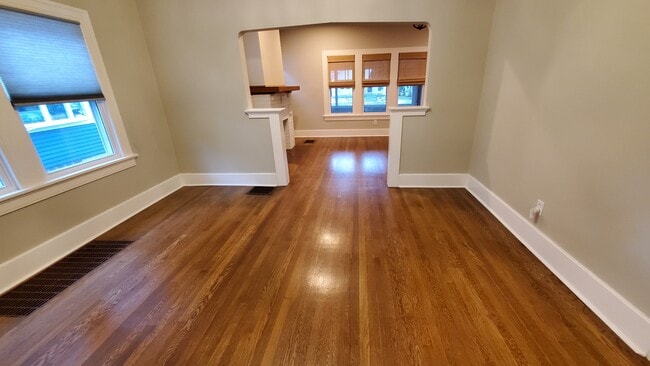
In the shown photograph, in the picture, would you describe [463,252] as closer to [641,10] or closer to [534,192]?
[534,192]

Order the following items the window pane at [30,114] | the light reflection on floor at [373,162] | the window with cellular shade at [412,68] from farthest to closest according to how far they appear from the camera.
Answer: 1. the window with cellular shade at [412,68]
2. the light reflection on floor at [373,162]
3. the window pane at [30,114]

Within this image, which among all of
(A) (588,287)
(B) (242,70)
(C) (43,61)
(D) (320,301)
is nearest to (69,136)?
(C) (43,61)

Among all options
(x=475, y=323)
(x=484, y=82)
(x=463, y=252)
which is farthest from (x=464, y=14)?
(x=475, y=323)

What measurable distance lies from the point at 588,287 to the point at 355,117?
558 cm

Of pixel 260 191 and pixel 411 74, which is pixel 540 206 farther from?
pixel 411 74

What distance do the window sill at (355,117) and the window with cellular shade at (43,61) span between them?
482cm

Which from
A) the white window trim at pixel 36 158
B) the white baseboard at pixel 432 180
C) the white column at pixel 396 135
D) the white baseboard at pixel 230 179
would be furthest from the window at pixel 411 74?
the white window trim at pixel 36 158

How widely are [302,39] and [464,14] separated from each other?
435 cm

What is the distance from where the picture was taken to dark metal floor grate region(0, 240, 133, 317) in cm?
169

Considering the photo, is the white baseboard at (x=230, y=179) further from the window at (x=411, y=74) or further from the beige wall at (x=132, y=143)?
the window at (x=411, y=74)

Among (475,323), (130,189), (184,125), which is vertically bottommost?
(475,323)

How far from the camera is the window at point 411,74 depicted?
5.98 m

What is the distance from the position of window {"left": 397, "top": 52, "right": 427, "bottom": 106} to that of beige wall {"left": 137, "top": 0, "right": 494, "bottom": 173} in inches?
135

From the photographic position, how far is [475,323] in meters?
1.43
